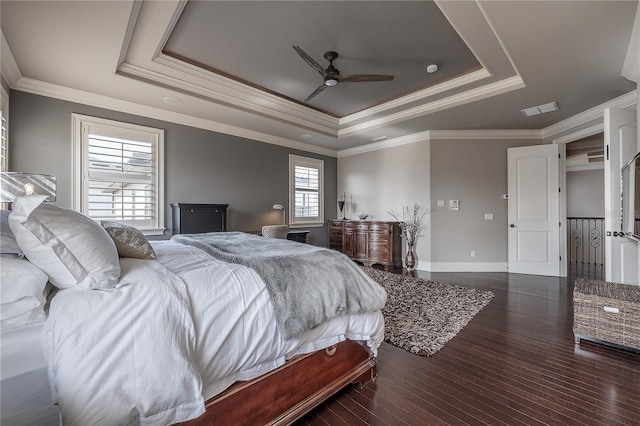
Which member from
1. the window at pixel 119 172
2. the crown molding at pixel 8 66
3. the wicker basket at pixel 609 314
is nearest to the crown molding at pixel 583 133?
the wicker basket at pixel 609 314

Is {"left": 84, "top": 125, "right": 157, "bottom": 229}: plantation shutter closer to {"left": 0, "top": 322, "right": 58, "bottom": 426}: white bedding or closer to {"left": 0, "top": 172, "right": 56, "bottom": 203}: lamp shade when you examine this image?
{"left": 0, "top": 172, "right": 56, "bottom": 203}: lamp shade

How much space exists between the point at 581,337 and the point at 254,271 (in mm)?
2825

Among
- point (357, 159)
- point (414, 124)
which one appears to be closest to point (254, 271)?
point (414, 124)

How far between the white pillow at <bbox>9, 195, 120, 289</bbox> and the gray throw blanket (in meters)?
0.63

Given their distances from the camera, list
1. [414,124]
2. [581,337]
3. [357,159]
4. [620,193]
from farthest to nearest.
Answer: [357,159]
[414,124]
[620,193]
[581,337]

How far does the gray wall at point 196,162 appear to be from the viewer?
3.29 m

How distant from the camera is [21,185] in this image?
86.6 inches

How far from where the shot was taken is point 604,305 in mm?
2258

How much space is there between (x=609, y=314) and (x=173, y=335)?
313 cm

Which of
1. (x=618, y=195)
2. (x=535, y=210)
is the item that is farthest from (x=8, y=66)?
(x=535, y=210)

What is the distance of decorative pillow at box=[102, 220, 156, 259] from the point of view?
1454mm

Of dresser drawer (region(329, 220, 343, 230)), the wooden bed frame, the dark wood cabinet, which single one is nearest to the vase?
dresser drawer (region(329, 220, 343, 230))

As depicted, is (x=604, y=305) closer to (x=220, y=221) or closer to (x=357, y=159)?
(x=220, y=221)

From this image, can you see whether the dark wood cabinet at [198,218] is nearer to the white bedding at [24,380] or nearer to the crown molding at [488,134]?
the white bedding at [24,380]
